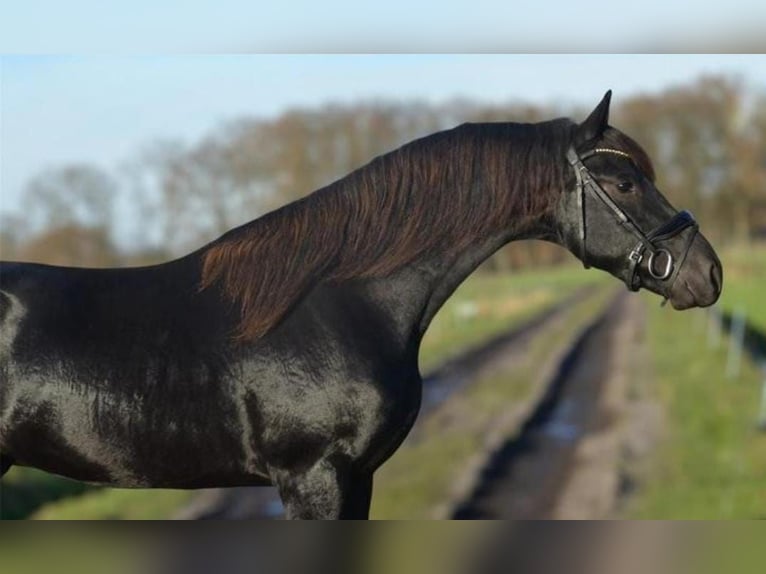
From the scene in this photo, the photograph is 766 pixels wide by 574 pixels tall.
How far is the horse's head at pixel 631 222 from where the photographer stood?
192 centimetres

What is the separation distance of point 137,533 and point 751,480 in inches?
198

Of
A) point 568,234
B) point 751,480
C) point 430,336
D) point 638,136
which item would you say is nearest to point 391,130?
point 638,136

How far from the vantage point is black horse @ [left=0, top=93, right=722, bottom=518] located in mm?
1828

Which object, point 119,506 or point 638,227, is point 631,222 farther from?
point 119,506

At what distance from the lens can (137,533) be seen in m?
2.86

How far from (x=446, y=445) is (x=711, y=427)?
1.94m

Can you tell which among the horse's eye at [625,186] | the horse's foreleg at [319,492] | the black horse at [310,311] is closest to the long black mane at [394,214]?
the black horse at [310,311]

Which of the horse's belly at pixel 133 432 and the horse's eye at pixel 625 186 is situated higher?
the horse's eye at pixel 625 186

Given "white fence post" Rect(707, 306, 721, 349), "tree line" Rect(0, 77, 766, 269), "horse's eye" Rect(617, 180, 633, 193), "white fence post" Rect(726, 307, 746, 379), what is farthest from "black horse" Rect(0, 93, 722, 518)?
"white fence post" Rect(707, 306, 721, 349)

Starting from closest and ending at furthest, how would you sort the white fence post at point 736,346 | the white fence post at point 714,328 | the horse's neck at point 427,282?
the horse's neck at point 427,282 < the white fence post at point 736,346 < the white fence post at point 714,328

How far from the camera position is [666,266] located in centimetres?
193

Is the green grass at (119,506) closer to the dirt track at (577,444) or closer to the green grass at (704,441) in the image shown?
the dirt track at (577,444)

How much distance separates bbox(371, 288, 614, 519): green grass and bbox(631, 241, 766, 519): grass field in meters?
0.96

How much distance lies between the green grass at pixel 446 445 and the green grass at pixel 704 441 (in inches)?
36.8
